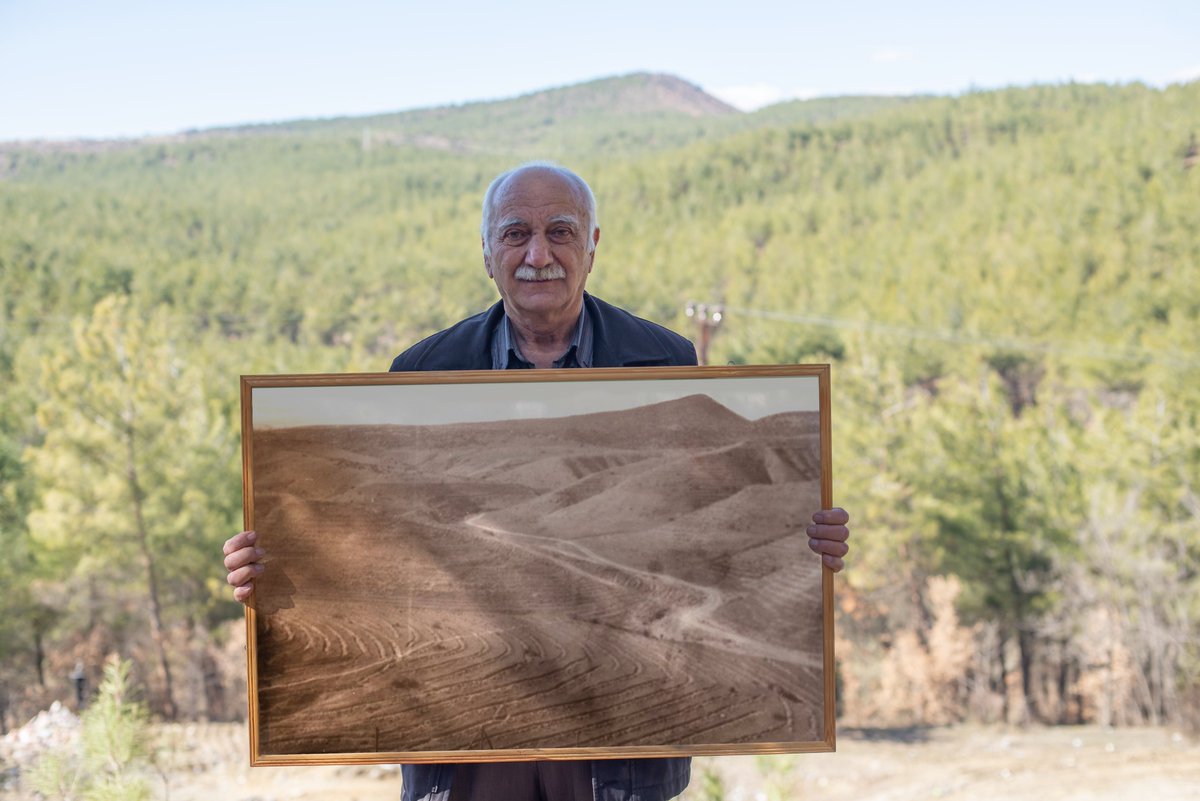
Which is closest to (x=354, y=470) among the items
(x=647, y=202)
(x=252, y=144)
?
(x=647, y=202)

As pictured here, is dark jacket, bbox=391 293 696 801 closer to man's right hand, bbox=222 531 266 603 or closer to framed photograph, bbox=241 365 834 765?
framed photograph, bbox=241 365 834 765

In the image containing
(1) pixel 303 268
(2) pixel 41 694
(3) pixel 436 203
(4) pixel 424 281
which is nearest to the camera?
(2) pixel 41 694

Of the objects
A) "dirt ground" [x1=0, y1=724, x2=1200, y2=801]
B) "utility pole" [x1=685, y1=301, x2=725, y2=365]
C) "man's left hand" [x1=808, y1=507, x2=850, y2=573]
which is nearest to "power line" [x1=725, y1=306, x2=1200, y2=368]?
"utility pole" [x1=685, y1=301, x2=725, y2=365]

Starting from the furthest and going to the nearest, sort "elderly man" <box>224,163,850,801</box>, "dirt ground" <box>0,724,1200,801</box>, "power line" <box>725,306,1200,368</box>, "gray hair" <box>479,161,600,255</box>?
"power line" <box>725,306,1200,368</box> < "dirt ground" <box>0,724,1200,801</box> < "gray hair" <box>479,161,600,255</box> < "elderly man" <box>224,163,850,801</box>

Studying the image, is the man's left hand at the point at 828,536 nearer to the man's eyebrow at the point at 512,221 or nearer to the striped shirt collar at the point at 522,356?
the striped shirt collar at the point at 522,356

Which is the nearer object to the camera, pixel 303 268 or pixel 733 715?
pixel 733 715

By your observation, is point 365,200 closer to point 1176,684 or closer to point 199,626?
point 199,626

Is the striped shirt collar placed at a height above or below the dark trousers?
above
